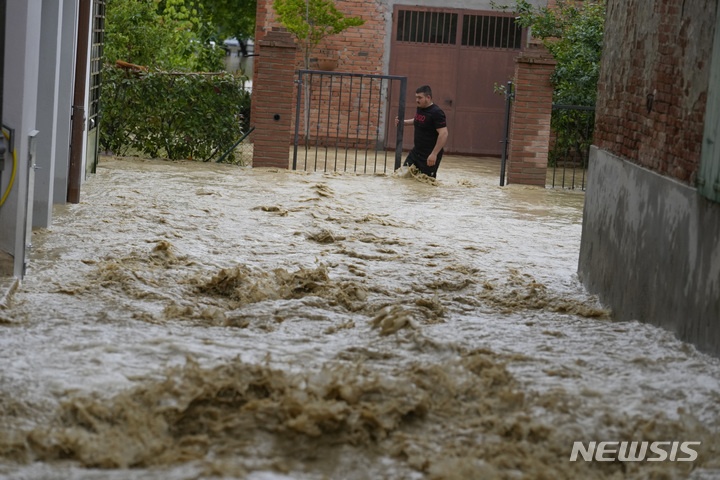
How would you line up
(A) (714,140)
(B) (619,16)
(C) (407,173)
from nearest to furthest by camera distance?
(A) (714,140) < (B) (619,16) < (C) (407,173)

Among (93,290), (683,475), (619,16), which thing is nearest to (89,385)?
(93,290)

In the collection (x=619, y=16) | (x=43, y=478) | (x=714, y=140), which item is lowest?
(x=43, y=478)

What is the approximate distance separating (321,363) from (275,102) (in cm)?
1062

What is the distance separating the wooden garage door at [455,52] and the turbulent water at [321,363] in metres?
10.8

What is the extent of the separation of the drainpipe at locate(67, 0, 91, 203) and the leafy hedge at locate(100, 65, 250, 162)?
4.37 metres

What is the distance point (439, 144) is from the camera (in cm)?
1394

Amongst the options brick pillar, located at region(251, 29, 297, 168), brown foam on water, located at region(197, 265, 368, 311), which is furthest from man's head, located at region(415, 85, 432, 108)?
brown foam on water, located at region(197, 265, 368, 311)

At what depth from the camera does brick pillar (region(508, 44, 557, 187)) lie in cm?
1470

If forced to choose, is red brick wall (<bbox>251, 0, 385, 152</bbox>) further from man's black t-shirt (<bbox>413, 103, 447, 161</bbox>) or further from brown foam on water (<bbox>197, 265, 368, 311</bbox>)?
brown foam on water (<bbox>197, 265, 368, 311</bbox>)

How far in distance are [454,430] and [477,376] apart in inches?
28.0

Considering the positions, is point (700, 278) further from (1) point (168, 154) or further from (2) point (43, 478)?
(1) point (168, 154)

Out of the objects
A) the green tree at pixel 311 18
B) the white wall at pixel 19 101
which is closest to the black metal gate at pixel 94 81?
the white wall at pixel 19 101

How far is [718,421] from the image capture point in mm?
4332

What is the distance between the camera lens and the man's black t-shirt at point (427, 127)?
13930 millimetres
